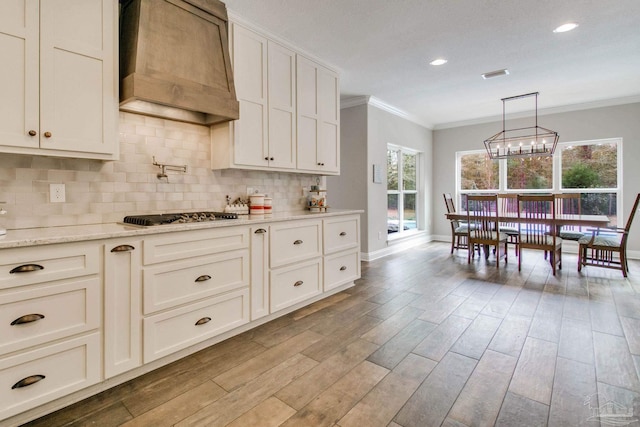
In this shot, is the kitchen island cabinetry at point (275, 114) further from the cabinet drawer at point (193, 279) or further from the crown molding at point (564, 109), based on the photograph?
the crown molding at point (564, 109)

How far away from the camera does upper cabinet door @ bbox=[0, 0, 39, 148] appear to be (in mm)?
1668

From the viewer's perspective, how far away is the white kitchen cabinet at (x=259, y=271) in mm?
2588

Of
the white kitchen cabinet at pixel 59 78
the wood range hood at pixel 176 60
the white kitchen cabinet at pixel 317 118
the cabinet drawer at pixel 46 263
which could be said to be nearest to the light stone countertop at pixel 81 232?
the cabinet drawer at pixel 46 263

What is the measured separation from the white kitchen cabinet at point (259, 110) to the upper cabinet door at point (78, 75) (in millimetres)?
900

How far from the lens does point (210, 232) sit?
2264 mm

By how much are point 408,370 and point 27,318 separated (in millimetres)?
2045

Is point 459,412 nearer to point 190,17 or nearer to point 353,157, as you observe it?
point 190,17

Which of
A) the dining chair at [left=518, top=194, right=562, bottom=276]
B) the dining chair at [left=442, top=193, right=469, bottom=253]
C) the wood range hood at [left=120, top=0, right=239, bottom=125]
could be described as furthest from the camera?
the dining chair at [left=442, top=193, right=469, bottom=253]

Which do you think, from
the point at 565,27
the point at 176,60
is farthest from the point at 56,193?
the point at 565,27

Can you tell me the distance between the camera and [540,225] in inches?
181

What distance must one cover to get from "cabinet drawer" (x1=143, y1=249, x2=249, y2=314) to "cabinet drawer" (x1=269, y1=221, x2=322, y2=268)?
310 mm

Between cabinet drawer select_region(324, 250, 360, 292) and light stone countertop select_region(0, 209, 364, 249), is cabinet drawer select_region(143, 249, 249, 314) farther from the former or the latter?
cabinet drawer select_region(324, 250, 360, 292)

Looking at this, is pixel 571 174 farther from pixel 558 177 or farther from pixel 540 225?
pixel 540 225

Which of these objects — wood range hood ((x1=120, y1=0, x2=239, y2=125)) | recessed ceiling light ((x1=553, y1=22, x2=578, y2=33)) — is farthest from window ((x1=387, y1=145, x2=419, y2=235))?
wood range hood ((x1=120, y1=0, x2=239, y2=125))
